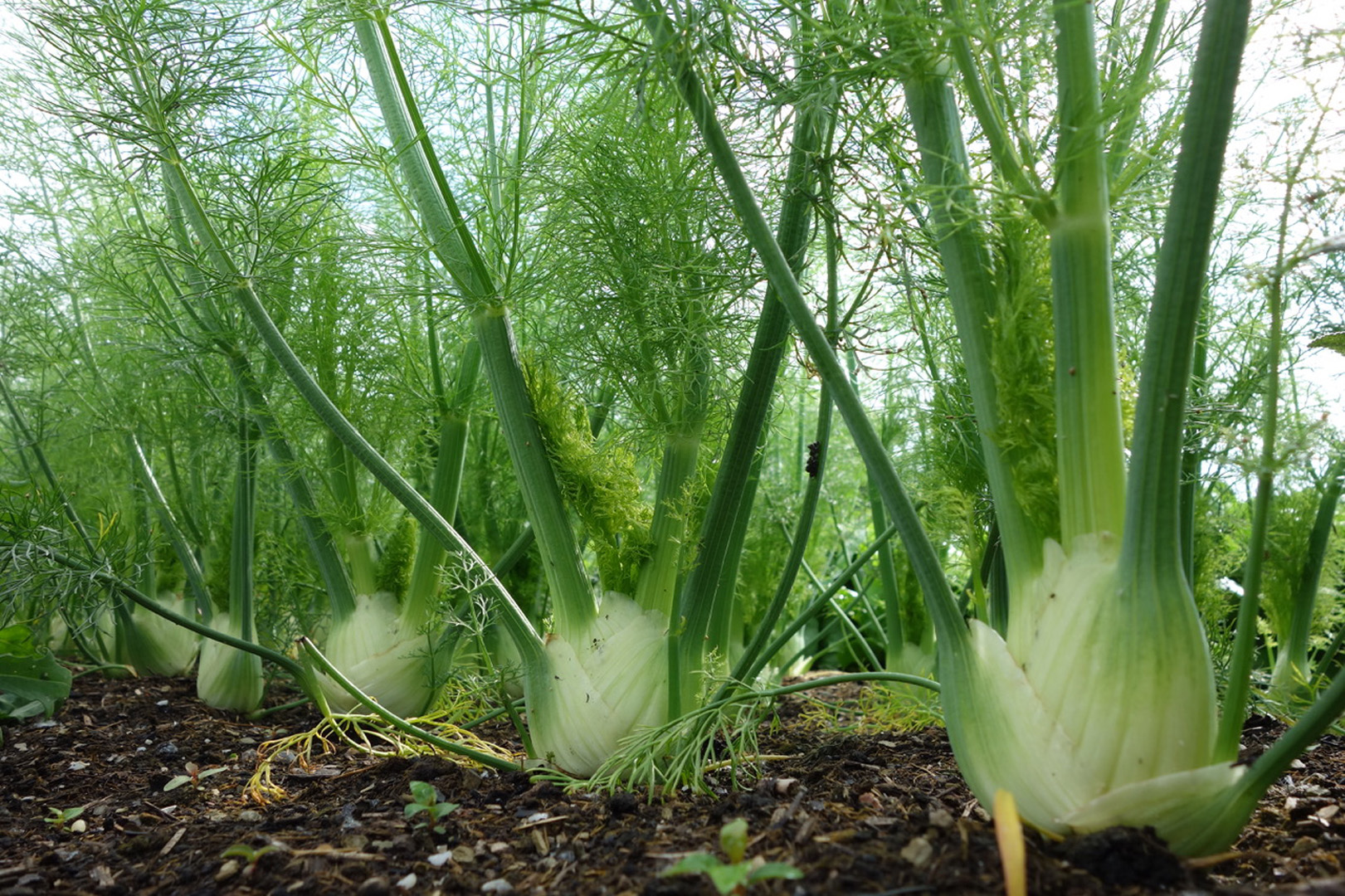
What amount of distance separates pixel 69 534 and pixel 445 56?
1466 mm

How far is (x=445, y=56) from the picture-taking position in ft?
7.84

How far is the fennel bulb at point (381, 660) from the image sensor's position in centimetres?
244

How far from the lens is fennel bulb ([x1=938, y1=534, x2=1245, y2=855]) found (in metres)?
1.12

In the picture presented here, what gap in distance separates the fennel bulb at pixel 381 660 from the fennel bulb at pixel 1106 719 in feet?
5.19

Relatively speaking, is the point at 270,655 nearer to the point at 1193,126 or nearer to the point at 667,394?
the point at 667,394

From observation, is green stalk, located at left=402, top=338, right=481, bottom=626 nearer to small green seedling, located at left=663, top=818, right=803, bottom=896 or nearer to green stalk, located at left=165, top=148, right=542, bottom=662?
green stalk, located at left=165, top=148, right=542, bottom=662

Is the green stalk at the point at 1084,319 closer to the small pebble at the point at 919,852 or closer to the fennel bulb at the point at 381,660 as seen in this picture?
the small pebble at the point at 919,852

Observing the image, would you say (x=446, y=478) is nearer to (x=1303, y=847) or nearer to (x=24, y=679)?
(x=24, y=679)

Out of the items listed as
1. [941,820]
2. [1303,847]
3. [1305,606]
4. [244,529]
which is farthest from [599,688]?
[1305,606]

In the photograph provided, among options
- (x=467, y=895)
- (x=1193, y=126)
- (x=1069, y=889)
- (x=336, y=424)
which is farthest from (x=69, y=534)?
(x=1193, y=126)

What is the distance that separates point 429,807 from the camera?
1455mm

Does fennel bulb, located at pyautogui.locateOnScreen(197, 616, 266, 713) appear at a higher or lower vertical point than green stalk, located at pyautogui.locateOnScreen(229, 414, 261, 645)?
lower

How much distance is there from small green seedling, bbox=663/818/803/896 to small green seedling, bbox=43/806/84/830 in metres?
1.23

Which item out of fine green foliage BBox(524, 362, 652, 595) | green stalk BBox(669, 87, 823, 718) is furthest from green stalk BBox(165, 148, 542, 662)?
green stalk BBox(669, 87, 823, 718)
